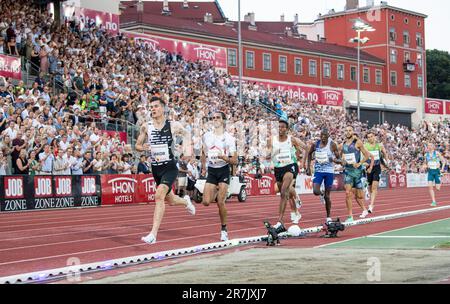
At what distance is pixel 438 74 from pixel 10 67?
84.4 meters

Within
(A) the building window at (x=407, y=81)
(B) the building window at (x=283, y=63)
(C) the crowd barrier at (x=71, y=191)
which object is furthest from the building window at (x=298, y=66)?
(C) the crowd barrier at (x=71, y=191)

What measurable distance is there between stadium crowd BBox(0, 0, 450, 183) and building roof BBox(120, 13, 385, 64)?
21.4 m

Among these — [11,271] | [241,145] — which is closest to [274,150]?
[11,271]

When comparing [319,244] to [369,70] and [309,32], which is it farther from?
[309,32]

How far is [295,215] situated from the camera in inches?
749

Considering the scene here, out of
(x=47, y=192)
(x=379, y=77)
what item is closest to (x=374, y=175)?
(x=47, y=192)

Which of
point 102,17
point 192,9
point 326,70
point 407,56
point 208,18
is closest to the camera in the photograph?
point 102,17

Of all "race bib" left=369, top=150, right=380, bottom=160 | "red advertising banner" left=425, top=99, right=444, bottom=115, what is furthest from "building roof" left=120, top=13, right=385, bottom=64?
"race bib" left=369, top=150, right=380, bottom=160

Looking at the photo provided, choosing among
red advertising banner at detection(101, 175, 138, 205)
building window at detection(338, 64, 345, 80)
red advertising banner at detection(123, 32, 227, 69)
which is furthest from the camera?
building window at detection(338, 64, 345, 80)

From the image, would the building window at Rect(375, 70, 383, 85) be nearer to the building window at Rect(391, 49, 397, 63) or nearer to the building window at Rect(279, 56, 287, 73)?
the building window at Rect(391, 49, 397, 63)

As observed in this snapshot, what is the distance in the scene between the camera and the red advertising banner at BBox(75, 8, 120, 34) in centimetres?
4355

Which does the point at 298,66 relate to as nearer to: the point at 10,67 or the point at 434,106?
the point at 434,106

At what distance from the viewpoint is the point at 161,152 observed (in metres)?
14.2

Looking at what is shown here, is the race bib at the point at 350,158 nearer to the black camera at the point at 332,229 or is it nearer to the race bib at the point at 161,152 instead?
the black camera at the point at 332,229
